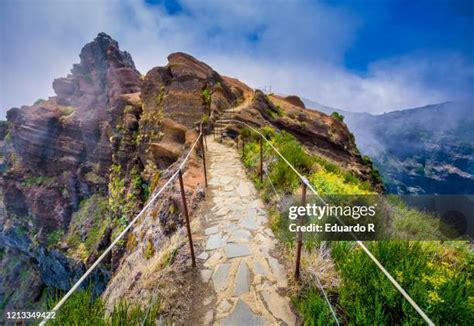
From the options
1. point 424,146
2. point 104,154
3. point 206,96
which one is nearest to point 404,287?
point 206,96

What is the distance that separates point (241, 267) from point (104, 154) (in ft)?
91.4

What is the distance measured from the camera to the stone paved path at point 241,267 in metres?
2.62

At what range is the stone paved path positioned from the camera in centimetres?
262

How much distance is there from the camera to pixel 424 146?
130875mm

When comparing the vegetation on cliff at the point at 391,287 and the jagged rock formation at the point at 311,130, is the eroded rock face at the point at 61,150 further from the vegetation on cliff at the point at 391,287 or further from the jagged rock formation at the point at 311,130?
the vegetation on cliff at the point at 391,287

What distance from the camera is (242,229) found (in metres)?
4.35

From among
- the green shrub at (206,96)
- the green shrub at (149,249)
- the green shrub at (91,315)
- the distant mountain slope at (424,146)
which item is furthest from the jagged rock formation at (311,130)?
the distant mountain slope at (424,146)

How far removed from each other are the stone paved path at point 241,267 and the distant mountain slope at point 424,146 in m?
112

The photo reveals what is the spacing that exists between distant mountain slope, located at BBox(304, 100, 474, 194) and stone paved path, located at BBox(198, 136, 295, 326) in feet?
368

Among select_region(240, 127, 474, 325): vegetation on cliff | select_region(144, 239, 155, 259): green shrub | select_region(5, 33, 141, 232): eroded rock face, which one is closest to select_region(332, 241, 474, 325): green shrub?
select_region(240, 127, 474, 325): vegetation on cliff

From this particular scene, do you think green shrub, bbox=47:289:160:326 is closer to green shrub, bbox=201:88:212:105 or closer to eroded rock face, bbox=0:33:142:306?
green shrub, bbox=201:88:212:105

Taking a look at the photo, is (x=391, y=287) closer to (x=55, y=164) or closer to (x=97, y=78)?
(x=55, y=164)

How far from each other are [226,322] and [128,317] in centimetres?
109

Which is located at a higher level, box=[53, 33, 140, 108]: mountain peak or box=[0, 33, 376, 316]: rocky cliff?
box=[53, 33, 140, 108]: mountain peak
